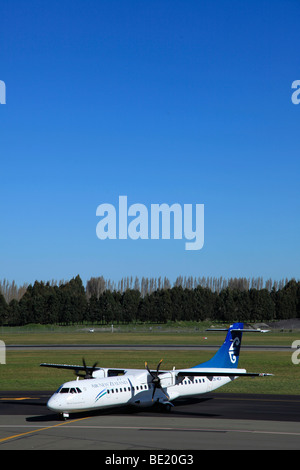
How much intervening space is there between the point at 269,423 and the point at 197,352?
57299 millimetres

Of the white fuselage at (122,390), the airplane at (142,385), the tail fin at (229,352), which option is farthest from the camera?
the tail fin at (229,352)

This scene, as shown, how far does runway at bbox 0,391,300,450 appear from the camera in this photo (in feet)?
96.2

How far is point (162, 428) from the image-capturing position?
3434 cm

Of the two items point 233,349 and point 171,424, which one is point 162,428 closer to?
point 171,424

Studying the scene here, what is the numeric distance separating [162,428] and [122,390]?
5.40 m

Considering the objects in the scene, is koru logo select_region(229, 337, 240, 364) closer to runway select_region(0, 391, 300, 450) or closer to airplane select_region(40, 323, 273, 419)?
airplane select_region(40, 323, 273, 419)

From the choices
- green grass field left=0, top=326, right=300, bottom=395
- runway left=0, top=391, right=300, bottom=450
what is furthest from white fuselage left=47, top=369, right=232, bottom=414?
green grass field left=0, top=326, right=300, bottom=395

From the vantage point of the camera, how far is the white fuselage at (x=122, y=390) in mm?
35531

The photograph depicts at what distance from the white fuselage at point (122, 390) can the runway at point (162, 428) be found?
1081mm

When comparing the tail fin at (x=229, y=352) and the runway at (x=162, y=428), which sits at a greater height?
the tail fin at (x=229, y=352)

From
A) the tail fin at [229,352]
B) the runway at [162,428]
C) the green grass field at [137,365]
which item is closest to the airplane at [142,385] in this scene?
the tail fin at [229,352]

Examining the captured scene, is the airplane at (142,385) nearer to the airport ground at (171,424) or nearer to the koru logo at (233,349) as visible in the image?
the koru logo at (233,349)

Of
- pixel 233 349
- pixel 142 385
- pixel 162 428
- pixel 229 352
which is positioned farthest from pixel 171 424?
pixel 233 349
